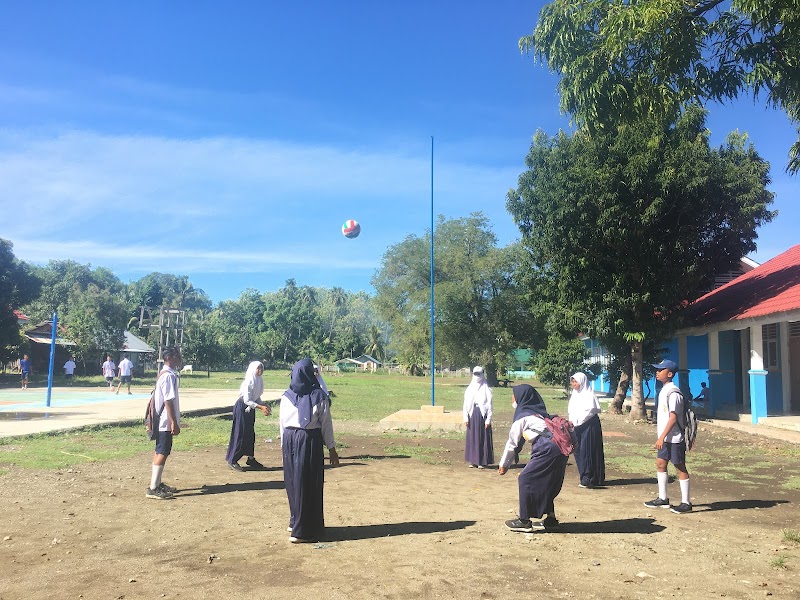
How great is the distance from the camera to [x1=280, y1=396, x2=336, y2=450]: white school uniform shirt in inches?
232

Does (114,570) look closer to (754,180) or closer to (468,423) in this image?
(468,423)

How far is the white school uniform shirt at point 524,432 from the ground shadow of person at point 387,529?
0.87 m

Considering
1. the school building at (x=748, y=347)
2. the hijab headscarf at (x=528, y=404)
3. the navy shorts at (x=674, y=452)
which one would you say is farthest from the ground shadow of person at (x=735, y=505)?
the school building at (x=748, y=347)

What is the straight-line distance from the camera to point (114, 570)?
4.93m

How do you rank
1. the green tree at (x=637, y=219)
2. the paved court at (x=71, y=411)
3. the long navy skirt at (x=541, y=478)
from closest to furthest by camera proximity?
the long navy skirt at (x=541, y=478)
the paved court at (x=71, y=411)
the green tree at (x=637, y=219)

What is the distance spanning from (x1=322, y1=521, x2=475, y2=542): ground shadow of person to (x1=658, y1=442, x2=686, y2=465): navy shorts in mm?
2437

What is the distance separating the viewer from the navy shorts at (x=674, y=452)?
23.7 feet

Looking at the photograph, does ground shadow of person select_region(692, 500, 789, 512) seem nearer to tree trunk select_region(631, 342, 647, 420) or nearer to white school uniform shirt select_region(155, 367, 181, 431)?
white school uniform shirt select_region(155, 367, 181, 431)

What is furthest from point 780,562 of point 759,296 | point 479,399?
point 759,296

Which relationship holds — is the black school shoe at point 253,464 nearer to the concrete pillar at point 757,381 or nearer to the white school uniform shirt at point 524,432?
the white school uniform shirt at point 524,432

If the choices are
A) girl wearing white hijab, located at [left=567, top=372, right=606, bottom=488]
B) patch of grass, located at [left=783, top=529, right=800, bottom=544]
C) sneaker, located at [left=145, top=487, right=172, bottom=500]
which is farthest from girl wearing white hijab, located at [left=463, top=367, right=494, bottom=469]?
sneaker, located at [left=145, top=487, right=172, bottom=500]

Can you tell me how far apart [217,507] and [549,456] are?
3.74m

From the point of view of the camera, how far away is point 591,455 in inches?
348

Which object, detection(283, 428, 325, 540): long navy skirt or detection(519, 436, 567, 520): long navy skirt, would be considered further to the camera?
detection(519, 436, 567, 520): long navy skirt
